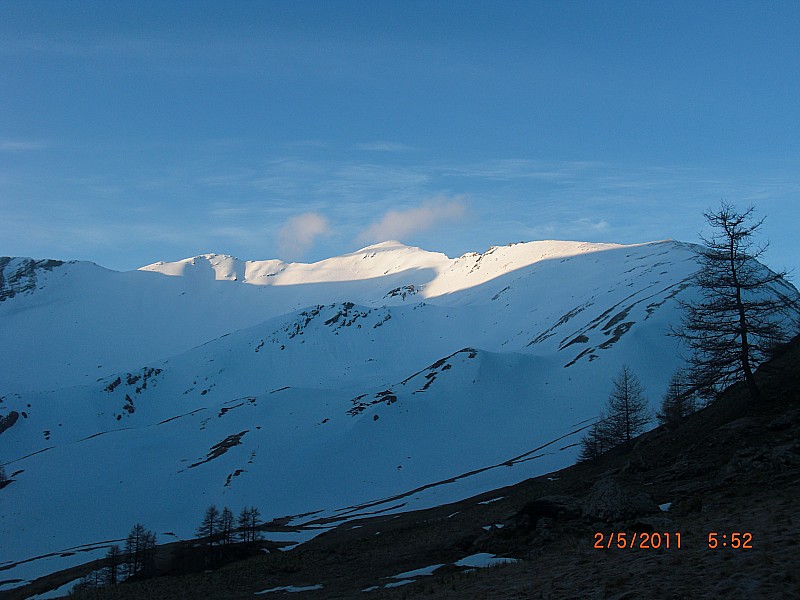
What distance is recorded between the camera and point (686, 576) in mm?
9875

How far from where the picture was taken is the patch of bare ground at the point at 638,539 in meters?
10.1

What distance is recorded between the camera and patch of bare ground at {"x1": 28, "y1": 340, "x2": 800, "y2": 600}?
33.2ft

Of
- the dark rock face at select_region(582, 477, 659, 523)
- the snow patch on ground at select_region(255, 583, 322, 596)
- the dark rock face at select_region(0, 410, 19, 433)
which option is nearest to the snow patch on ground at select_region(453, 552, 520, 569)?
the dark rock face at select_region(582, 477, 659, 523)

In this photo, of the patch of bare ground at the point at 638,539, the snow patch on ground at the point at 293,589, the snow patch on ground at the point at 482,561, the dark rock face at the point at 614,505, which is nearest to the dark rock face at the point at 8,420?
the patch of bare ground at the point at 638,539

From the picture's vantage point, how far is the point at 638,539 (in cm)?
1328

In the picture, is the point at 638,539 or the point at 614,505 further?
the point at 614,505

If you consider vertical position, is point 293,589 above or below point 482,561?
below
